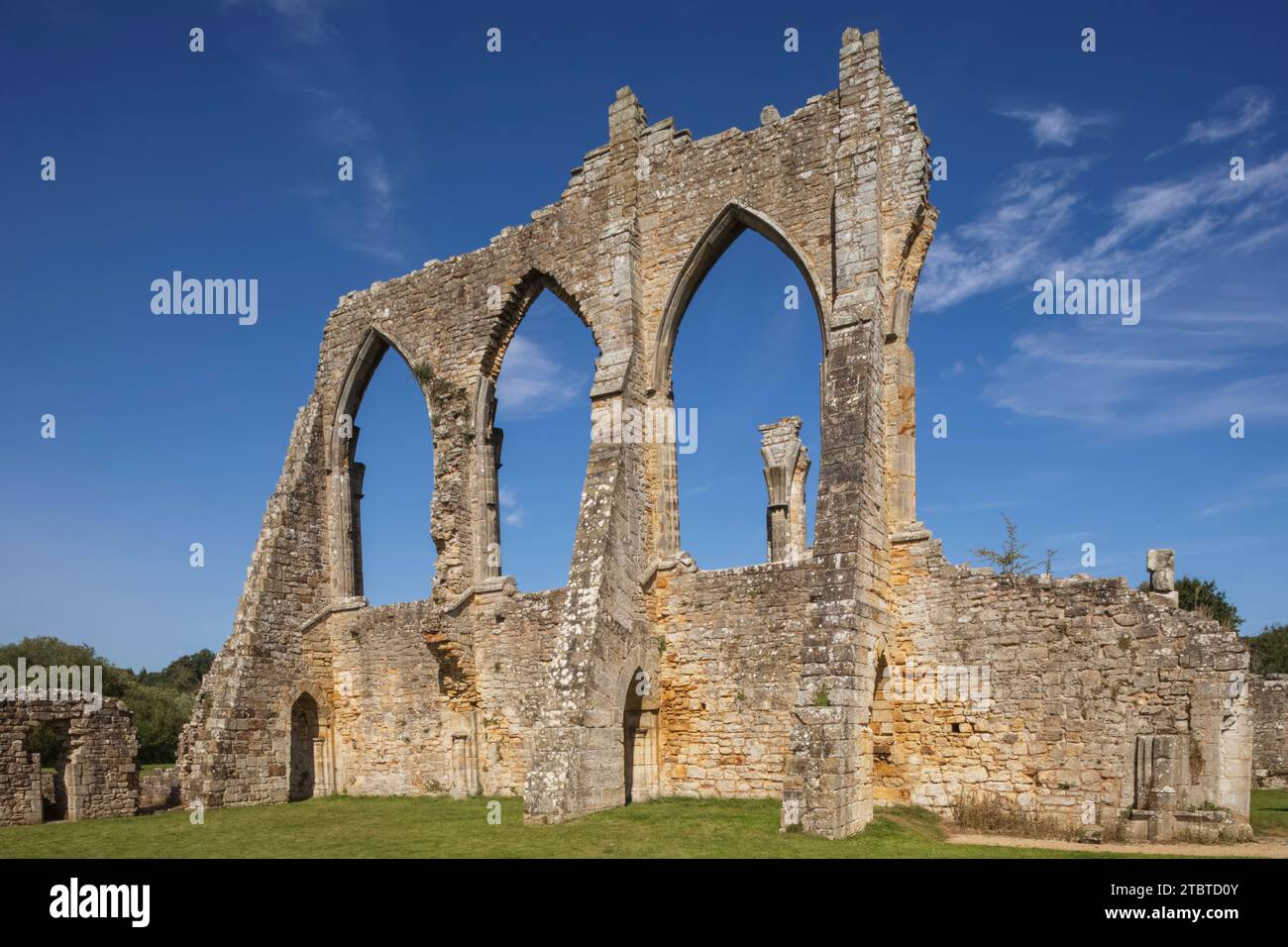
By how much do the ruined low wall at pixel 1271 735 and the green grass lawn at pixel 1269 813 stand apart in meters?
1.97

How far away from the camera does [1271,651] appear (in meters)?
33.8

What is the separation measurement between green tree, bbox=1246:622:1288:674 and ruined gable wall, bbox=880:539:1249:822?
74.7 feet

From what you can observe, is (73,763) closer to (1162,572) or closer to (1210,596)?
(1162,572)

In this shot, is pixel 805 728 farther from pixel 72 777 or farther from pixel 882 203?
pixel 72 777

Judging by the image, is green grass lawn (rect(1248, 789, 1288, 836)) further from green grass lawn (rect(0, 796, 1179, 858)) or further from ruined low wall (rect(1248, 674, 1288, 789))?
green grass lawn (rect(0, 796, 1179, 858))

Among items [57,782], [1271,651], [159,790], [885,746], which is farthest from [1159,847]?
[1271,651]

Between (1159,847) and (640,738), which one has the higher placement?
(640,738)

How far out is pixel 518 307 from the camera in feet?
52.6

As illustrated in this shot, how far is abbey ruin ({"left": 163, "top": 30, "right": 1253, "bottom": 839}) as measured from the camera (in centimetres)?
1057

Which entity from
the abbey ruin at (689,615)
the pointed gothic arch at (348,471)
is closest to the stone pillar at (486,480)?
the abbey ruin at (689,615)

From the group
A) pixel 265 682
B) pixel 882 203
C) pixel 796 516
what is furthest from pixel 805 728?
pixel 796 516

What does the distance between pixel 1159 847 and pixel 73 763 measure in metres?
15.5

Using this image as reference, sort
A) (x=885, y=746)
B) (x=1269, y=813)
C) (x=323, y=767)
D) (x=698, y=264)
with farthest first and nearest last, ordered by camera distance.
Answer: (x=323, y=767)
(x=698, y=264)
(x=1269, y=813)
(x=885, y=746)

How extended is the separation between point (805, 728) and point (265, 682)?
10.0 metres
